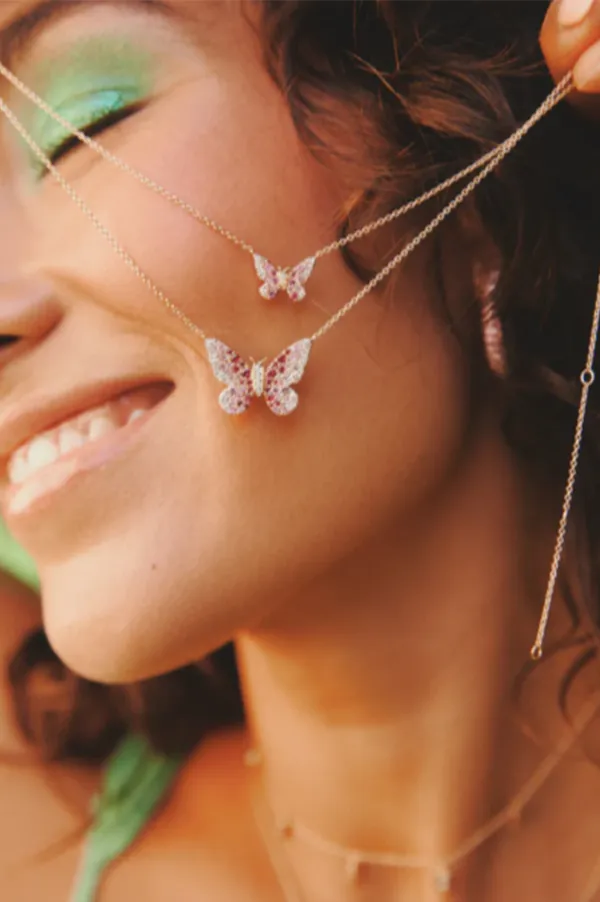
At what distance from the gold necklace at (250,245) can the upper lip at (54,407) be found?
0.46ft

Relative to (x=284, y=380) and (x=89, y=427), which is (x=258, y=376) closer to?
(x=284, y=380)

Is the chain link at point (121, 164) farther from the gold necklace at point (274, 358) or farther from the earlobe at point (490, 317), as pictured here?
the earlobe at point (490, 317)

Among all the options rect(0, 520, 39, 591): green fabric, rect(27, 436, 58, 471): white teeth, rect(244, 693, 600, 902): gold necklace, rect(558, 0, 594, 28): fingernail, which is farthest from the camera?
rect(0, 520, 39, 591): green fabric

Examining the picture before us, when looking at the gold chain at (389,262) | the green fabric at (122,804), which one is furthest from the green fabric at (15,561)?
the gold chain at (389,262)

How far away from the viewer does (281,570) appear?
2.80 ft

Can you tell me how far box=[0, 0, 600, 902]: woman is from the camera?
0.83 m

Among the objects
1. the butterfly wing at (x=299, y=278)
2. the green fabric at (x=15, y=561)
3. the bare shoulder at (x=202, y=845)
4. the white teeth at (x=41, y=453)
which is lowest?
the bare shoulder at (x=202, y=845)

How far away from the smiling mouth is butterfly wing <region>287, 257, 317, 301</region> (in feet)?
0.49

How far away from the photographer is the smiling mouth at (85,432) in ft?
2.87

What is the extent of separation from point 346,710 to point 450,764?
134 millimetres

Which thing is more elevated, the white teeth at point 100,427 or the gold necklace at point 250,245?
the gold necklace at point 250,245

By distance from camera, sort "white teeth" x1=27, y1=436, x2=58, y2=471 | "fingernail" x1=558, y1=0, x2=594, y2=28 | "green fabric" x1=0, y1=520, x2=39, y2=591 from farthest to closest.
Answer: "green fabric" x1=0, y1=520, x2=39, y2=591
"white teeth" x1=27, y1=436, x2=58, y2=471
"fingernail" x1=558, y1=0, x2=594, y2=28

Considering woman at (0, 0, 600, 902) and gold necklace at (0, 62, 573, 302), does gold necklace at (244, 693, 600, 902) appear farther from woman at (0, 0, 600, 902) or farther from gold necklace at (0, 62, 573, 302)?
gold necklace at (0, 62, 573, 302)

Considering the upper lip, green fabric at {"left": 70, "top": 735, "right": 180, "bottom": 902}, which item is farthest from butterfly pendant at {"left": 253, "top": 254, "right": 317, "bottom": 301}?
green fabric at {"left": 70, "top": 735, "right": 180, "bottom": 902}
